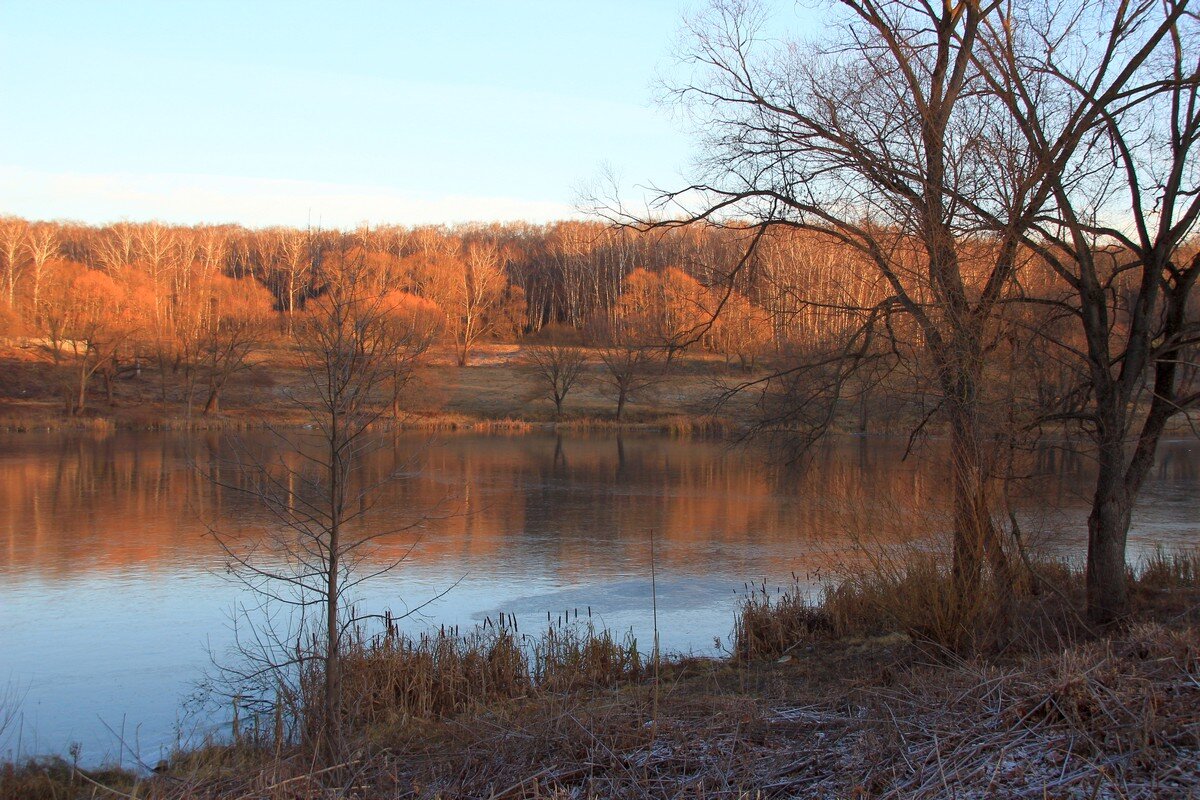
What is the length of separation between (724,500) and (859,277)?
47.8 ft

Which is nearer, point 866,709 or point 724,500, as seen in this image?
point 866,709

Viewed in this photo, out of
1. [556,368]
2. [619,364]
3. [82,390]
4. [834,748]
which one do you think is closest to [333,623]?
[834,748]

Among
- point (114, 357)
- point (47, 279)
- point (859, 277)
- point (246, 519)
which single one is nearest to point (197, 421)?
point (114, 357)

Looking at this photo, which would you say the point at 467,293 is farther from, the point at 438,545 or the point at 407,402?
the point at 438,545

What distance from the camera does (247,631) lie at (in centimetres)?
1171

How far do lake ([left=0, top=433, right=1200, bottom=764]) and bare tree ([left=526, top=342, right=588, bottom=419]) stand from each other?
21771 mm

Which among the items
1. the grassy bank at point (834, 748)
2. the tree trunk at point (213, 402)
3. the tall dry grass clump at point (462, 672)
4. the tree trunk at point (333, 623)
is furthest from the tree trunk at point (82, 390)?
the tree trunk at point (333, 623)

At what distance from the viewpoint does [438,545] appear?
17797 mm

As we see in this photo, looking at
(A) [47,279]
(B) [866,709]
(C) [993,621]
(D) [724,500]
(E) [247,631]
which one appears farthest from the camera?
(A) [47,279]

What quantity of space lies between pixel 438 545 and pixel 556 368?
116ft

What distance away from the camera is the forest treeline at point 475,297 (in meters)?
9.89

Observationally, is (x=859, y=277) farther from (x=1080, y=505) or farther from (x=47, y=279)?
(x=47, y=279)

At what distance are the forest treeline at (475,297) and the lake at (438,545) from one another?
1.59 m

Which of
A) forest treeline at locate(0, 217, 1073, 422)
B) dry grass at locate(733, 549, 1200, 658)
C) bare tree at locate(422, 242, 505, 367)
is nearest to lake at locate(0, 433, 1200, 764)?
dry grass at locate(733, 549, 1200, 658)
